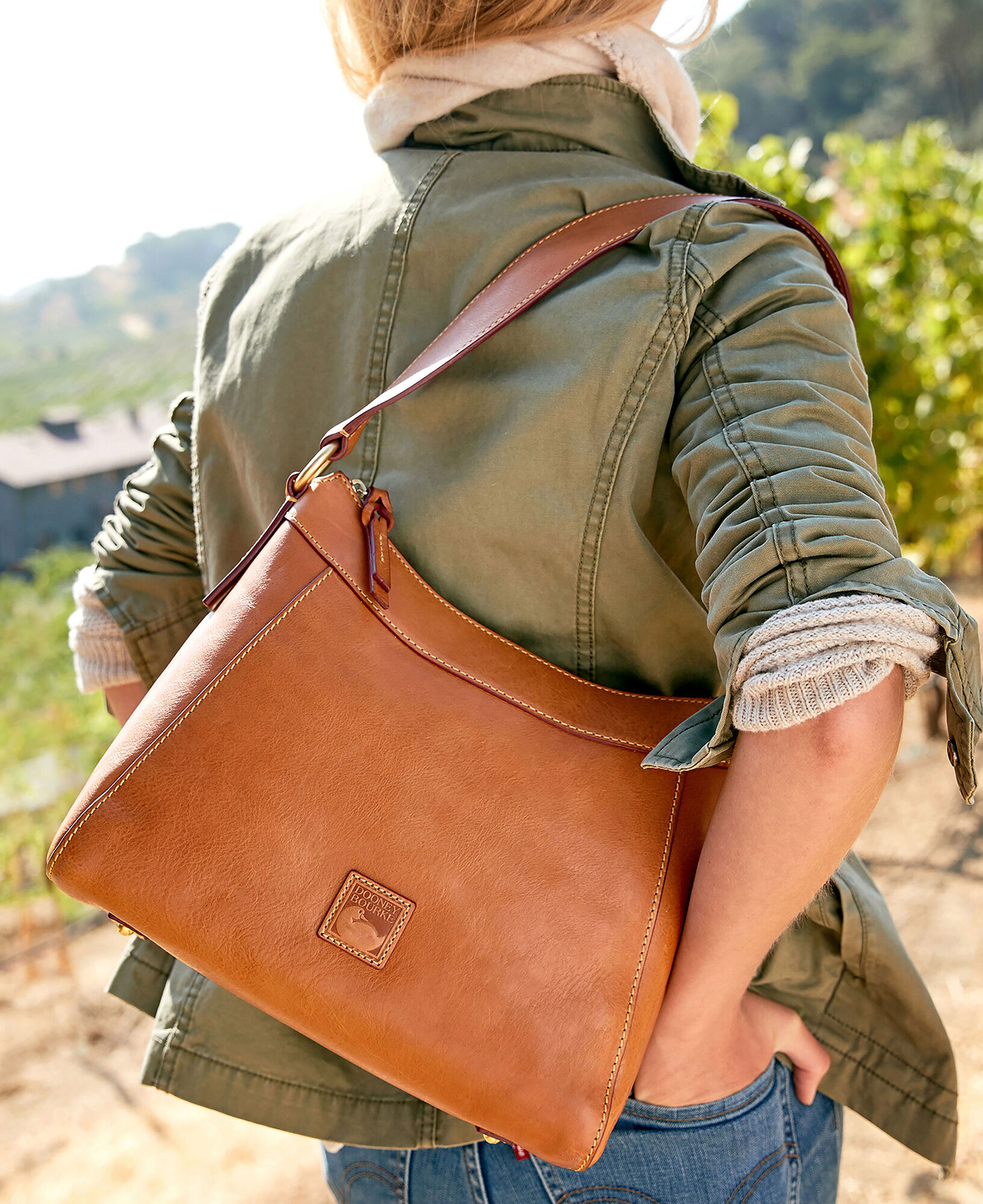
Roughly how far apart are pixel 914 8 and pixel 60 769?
1548 inches

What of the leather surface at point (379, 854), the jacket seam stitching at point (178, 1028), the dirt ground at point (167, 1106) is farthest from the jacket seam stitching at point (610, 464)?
the dirt ground at point (167, 1106)

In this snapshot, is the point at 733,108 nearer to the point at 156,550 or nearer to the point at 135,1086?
the point at 156,550

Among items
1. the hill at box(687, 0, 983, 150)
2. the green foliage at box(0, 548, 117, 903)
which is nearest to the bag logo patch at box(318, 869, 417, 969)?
the green foliage at box(0, 548, 117, 903)

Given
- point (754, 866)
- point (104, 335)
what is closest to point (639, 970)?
point (754, 866)

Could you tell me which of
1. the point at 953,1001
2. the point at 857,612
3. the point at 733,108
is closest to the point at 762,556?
the point at 857,612

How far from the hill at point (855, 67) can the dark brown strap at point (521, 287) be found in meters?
32.4

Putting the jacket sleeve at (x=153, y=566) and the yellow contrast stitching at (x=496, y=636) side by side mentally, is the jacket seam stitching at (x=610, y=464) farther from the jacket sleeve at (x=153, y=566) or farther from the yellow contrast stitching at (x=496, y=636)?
the jacket sleeve at (x=153, y=566)

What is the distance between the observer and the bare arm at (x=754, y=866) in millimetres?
681

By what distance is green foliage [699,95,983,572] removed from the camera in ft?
11.0

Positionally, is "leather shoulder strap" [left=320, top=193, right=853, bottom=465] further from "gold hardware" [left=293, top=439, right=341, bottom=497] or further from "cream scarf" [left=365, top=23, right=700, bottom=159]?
"cream scarf" [left=365, top=23, right=700, bottom=159]

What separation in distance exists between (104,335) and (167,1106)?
9.05 feet

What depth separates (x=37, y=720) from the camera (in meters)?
3.57

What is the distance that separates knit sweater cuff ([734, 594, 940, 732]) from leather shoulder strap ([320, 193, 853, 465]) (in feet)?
0.96

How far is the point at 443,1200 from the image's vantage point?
2.97ft
